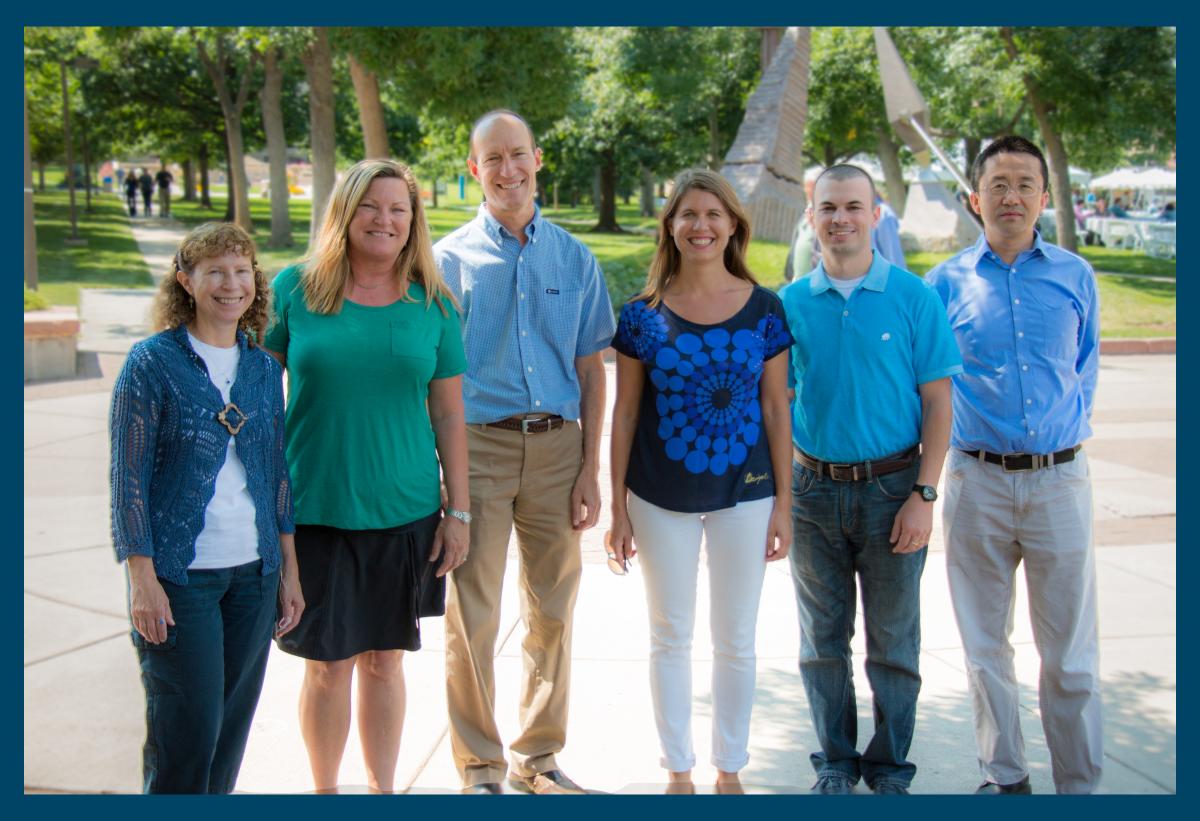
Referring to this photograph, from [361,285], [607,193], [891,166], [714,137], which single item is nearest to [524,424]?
[361,285]

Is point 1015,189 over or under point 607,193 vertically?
under

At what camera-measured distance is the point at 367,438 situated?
299 centimetres

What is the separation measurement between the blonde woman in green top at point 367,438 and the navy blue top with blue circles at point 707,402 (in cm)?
59

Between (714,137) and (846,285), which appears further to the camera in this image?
(714,137)

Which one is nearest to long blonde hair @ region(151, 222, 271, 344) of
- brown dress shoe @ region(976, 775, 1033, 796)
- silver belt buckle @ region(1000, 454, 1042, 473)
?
silver belt buckle @ region(1000, 454, 1042, 473)

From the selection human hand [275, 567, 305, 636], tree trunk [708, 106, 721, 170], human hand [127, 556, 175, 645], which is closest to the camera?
human hand [127, 556, 175, 645]

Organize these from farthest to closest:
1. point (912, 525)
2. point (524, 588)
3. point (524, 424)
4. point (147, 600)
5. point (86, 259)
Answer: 1. point (86, 259)
2. point (524, 588)
3. point (524, 424)
4. point (912, 525)
5. point (147, 600)

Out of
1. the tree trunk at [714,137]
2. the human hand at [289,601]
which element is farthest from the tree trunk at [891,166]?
the human hand at [289,601]

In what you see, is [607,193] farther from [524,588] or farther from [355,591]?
[355,591]

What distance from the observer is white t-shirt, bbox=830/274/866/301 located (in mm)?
3248

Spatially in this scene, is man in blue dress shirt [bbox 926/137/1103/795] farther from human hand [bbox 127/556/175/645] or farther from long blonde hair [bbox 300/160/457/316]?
human hand [bbox 127/556/175/645]

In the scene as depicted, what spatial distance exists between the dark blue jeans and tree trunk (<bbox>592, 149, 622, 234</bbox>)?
103 feet

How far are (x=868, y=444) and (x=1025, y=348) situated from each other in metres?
0.57

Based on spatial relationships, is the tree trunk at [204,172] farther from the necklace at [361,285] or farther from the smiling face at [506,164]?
the necklace at [361,285]
